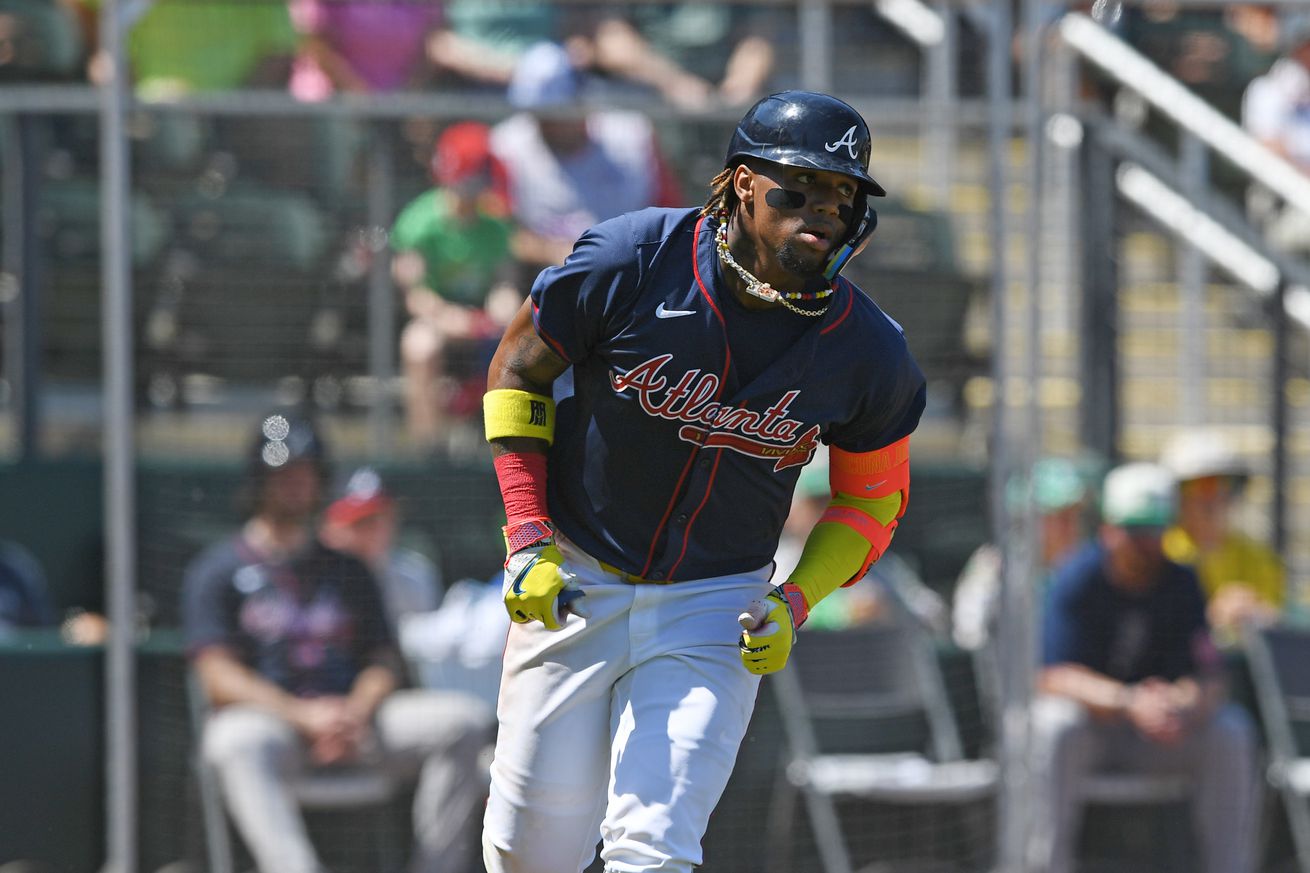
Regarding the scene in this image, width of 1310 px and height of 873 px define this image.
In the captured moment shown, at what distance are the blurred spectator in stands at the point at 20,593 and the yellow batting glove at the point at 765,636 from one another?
3.19 m

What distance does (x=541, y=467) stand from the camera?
3.65 metres

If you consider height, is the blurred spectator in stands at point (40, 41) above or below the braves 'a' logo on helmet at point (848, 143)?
above

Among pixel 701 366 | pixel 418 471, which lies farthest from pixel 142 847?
pixel 701 366

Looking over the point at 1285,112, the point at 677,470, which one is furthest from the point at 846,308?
the point at 1285,112

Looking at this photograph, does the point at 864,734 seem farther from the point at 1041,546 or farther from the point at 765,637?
the point at 765,637

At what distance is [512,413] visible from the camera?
3.57 metres

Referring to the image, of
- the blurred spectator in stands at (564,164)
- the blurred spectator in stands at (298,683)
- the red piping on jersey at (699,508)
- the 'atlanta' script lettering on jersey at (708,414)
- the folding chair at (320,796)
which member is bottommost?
the folding chair at (320,796)

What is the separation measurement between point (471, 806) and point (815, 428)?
8.18ft

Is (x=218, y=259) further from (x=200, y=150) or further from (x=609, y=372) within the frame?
(x=609, y=372)

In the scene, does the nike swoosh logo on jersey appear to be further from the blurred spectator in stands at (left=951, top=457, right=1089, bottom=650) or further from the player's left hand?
the blurred spectator in stands at (left=951, top=457, right=1089, bottom=650)

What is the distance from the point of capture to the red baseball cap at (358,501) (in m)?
5.61

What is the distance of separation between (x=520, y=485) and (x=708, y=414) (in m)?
0.42

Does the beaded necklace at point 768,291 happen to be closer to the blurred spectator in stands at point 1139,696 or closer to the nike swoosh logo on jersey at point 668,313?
the nike swoosh logo on jersey at point 668,313

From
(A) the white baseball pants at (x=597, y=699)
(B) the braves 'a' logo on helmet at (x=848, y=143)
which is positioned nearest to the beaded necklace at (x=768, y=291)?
(B) the braves 'a' logo on helmet at (x=848, y=143)
